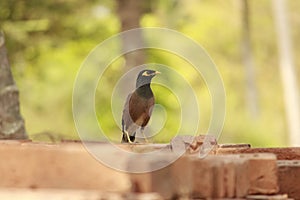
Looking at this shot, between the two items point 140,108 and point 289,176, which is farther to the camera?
point 140,108

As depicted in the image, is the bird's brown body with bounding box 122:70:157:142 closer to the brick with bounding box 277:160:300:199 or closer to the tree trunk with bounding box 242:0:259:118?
the brick with bounding box 277:160:300:199

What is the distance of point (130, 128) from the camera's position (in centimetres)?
576

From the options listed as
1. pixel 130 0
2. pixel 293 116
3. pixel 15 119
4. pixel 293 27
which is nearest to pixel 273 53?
pixel 293 27

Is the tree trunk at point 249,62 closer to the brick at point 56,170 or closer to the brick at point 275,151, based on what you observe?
the brick at point 275,151

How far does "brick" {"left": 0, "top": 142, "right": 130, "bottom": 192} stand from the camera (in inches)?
113

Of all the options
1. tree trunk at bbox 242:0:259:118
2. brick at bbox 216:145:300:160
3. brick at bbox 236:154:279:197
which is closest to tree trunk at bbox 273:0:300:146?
tree trunk at bbox 242:0:259:118

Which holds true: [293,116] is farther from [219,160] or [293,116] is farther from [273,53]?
[219,160]

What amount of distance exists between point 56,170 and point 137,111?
2742 millimetres

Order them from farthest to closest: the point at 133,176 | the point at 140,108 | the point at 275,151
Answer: the point at 140,108 < the point at 275,151 < the point at 133,176

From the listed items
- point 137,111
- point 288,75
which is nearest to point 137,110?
point 137,111

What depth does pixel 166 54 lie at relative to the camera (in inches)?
985

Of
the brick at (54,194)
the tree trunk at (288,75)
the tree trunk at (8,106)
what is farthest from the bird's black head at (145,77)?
the tree trunk at (288,75)

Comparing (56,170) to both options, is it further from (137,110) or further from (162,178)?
(137,110)

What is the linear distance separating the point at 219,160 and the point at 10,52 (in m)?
12.5
